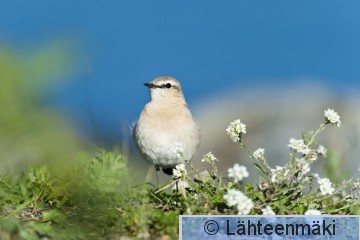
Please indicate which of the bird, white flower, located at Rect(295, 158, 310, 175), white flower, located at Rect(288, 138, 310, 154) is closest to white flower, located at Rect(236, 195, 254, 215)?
white flower, located at Rect(295, 158, 310, 175)

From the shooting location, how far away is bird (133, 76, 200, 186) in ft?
27.4

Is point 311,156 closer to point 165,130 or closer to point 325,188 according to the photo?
point 325,188

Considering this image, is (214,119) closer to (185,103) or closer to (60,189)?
(185,103)

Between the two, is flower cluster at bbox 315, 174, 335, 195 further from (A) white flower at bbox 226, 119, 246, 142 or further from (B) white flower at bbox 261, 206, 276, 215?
(A) white flower at bbox 226, 119, 246, 142

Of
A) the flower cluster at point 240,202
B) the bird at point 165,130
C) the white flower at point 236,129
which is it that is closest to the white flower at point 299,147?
the white flower at point 236,129

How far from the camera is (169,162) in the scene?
332 inches

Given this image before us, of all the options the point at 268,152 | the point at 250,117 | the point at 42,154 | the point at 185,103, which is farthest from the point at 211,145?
the point at 42,154

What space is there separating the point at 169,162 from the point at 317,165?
13.6 feet

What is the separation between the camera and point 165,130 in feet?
27.8

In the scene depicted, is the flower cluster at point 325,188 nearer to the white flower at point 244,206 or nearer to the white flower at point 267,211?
the white flower at point 267,211

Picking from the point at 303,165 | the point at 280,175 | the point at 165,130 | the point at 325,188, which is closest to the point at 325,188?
the point at 325,188

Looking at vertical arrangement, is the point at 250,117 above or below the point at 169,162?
above

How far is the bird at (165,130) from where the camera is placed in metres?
8.36

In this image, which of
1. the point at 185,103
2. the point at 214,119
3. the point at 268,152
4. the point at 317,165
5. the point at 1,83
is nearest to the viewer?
the point at 1,83
